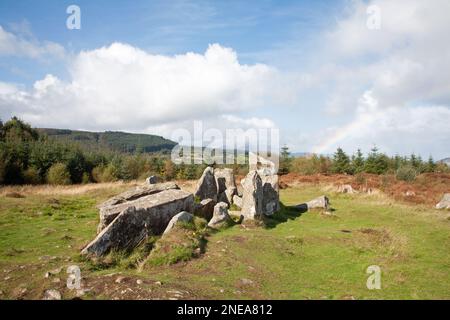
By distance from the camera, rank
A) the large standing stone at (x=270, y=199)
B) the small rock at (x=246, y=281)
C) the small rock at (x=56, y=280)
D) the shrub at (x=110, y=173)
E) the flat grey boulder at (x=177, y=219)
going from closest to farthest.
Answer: the small rock at (x=56, y=280), the small rock at (x=246, y=281), the flat grey boulder at (x=177, y=219), the large standing stone at (x=270, y=199), the shrub at (x=110, y=173)

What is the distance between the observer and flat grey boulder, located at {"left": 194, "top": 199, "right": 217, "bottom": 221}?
1695 cm

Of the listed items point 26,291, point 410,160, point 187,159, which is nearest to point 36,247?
point 26,291

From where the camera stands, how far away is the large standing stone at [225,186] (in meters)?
21.8

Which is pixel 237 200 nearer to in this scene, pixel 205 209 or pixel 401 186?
pixel 205 209

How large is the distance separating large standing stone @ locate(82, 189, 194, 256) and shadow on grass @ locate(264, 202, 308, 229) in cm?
437

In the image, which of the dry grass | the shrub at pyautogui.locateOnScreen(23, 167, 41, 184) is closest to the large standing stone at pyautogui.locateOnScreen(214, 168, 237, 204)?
the dry grass

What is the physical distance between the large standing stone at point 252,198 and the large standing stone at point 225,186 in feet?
11.7

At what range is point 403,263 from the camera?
11570 mm

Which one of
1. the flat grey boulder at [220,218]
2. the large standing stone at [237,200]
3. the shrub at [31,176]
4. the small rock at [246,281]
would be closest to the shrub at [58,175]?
the shrub at [31,176]

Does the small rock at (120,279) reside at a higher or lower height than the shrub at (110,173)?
lower

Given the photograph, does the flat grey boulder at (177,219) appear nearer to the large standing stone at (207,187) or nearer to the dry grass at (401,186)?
the large standing stone at (207,187)

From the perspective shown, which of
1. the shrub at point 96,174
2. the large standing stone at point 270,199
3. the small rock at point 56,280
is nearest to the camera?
the small rock at point 56,280
